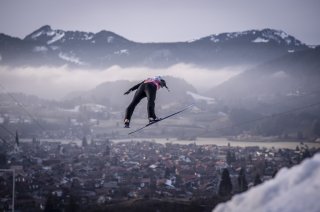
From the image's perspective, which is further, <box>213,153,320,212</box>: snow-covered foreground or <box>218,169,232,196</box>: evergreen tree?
<box>218,169,232,196</box>: evergreen tree

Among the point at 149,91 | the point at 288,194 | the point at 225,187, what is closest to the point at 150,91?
the point at 149,91

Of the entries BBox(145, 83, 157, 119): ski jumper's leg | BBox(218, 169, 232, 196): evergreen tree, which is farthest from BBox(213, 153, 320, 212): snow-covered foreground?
BBox(218, 169, 232, 196): evergreen tree

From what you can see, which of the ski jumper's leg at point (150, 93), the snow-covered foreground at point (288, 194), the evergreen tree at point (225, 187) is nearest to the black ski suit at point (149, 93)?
the ski jumper's leg at point (150, 93)

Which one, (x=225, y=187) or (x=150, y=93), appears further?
(x=225, y=187)

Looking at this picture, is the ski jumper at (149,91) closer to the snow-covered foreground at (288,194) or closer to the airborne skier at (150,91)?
the airborne skier at (150,91)

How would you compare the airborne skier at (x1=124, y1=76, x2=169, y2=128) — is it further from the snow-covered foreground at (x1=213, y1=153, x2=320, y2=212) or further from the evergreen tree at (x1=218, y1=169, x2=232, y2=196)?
the evergreen tree at (x1=218, y1=169, x2=232, y2=196)

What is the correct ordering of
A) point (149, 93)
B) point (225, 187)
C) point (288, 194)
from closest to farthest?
1. point (288, 194)
2. point (149, 93)
3. point (225, 187)

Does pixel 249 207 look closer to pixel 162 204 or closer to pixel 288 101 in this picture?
pixel 162 204

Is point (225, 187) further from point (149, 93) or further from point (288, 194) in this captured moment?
point (288, 194)

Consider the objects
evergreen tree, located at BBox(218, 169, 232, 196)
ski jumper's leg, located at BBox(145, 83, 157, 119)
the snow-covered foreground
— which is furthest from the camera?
evergreen tree, located at BBox(218, 169, 232, 196)
